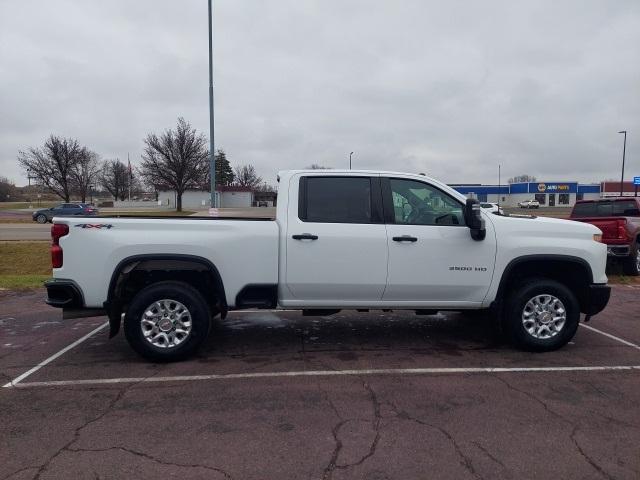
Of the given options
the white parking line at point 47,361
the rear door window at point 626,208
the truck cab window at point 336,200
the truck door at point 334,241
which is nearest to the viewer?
the white parking line at point 47,361

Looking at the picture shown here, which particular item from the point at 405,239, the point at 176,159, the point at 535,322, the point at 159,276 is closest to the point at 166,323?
the point at 159,276

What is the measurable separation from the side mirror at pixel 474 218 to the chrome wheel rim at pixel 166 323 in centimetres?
309

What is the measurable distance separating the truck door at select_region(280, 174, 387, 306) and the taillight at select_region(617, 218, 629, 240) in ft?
23.9

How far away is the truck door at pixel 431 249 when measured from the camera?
16.7 feet

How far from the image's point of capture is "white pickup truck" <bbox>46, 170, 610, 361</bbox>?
15.8ft

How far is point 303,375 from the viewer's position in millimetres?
4672

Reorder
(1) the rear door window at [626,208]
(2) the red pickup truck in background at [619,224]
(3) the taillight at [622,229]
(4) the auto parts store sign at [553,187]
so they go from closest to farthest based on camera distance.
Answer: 1. (3) the taillight at [622,229]
2. (2) the red pickup truck in background at [619,224]
3. (1) the rear door window at [626,208]
4. (4) the auto parts store sign at [553,187]

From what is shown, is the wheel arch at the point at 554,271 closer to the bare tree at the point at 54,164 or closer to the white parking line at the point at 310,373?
the white parking line at the point at 310,373

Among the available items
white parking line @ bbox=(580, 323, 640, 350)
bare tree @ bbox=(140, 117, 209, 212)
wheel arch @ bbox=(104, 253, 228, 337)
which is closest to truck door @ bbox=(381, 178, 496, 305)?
wheel arch @ bbox=(104, 253, 228, 337)

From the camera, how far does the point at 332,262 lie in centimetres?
501

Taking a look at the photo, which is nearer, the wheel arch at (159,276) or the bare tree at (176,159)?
the wheel arch at (159,276)

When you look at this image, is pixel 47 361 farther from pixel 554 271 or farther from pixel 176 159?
pixel 176 159

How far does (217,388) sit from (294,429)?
1081mm

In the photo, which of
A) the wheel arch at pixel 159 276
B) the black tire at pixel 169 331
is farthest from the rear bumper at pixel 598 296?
the black tire at pixel 169 331
